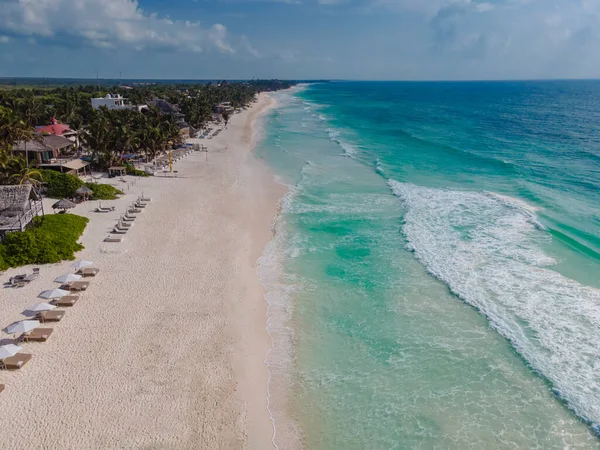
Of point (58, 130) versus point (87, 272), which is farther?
point (58, 130)

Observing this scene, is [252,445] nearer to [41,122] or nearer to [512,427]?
[512,427]

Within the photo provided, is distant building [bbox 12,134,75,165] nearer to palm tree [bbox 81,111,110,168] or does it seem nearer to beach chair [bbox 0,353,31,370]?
palm tree [bbox 81,111,110,168]

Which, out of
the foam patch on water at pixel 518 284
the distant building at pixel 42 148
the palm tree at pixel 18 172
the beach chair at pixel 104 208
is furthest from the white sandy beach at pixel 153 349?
the distant building at pixel 42 148

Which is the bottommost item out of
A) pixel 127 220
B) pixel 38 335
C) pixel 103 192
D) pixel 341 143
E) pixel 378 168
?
pixel 38 335

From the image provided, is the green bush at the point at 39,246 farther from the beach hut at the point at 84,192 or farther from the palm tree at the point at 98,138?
the palm tree at the point at 98,138

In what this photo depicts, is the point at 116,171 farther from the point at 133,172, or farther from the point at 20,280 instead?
the point at 20,280

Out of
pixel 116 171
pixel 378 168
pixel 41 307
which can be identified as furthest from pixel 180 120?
pixel 41 307

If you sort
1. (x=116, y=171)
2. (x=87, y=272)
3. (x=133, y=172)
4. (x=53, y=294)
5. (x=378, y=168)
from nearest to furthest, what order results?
1. (x=53, y=294)
2. (x=87, y=272)
3. (x=116, y=171)
4. (x=133, y=172)
5. (x=378, y=168)
